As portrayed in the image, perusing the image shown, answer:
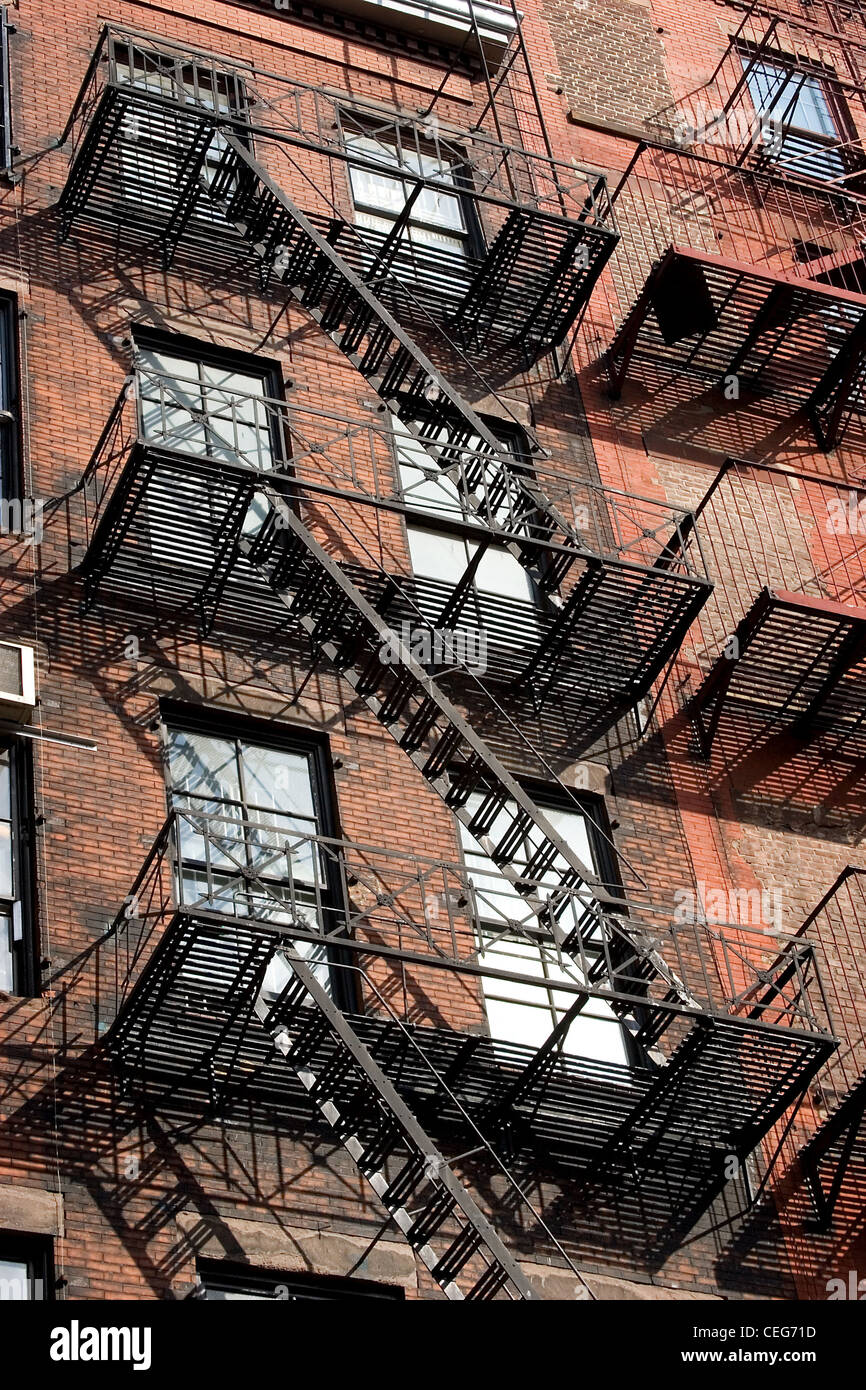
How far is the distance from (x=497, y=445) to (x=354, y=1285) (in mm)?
8900

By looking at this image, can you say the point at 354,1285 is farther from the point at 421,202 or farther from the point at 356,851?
the point at 421,202

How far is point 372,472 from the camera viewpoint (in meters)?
22.0

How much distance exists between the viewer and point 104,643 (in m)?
19.4

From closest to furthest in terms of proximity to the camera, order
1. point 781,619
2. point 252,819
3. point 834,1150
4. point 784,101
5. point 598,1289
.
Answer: point 598,1289
point 834,1150
point 252,819
point 781,619
point 784,101

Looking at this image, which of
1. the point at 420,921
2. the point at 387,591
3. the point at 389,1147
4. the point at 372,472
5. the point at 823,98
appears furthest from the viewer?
the point at 823,98

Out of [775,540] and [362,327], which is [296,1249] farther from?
[775,540]

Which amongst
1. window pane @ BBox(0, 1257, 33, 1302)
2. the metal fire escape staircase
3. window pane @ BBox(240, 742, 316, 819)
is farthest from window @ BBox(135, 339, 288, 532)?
window pane @ BBox(0, 1257, 33, 1302)

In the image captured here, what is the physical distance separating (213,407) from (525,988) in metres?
7.04

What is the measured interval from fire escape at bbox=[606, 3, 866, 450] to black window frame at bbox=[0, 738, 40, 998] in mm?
9420

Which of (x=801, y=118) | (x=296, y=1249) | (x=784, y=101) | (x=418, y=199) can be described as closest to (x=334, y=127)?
(x=418, y=199)

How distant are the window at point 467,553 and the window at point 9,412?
3594 millimetres

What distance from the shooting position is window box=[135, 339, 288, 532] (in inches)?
840

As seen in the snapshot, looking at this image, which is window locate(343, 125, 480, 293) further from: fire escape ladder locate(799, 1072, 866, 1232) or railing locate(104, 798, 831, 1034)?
fire escape ladder locate(799, 1072, 866, 1232)

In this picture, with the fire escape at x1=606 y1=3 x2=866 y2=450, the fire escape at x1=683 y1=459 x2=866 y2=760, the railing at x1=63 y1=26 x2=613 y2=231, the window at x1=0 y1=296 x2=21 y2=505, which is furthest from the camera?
the fire escape at x1=606 y1=3 x2=866 y2=450
